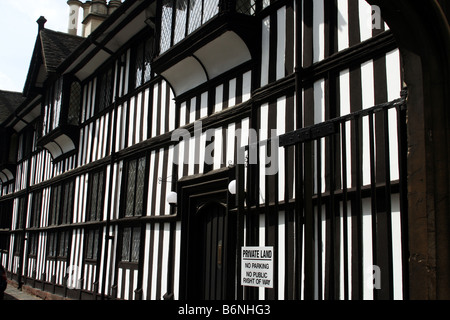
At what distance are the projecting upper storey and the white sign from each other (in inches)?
142

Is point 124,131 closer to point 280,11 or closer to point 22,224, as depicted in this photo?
point 280,11

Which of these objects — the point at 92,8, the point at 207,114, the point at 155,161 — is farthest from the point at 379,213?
the point at 92,8

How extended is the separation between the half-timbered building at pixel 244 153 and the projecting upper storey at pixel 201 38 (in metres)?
0.03

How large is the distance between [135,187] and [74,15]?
18050 mm

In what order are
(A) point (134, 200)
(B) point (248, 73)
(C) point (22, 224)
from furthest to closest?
(C) point (22, 224)
(A) point (134, 200)
(B) point (248, 73)

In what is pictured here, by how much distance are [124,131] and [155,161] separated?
2004 mm

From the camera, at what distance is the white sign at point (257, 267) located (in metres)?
4.21

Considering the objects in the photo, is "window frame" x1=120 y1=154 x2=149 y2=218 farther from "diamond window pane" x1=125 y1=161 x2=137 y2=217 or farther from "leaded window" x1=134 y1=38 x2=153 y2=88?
"leaded window" x1=134 y1=38 x2=153 y2=88

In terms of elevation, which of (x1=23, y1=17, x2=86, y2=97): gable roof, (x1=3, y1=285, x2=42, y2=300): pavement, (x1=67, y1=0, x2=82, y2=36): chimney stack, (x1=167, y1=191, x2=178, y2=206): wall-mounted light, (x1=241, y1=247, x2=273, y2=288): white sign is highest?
(x1=67, y1=0, x2=82, y2=36): chimney stack

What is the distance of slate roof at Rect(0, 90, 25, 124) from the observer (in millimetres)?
25150

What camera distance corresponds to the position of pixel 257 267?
4.33 meters

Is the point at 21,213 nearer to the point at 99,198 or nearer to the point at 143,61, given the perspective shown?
the point at 99,198

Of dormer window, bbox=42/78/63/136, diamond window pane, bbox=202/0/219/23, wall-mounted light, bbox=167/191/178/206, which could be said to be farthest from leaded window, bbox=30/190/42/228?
diamond window pane, bbox=202/0/219/23
